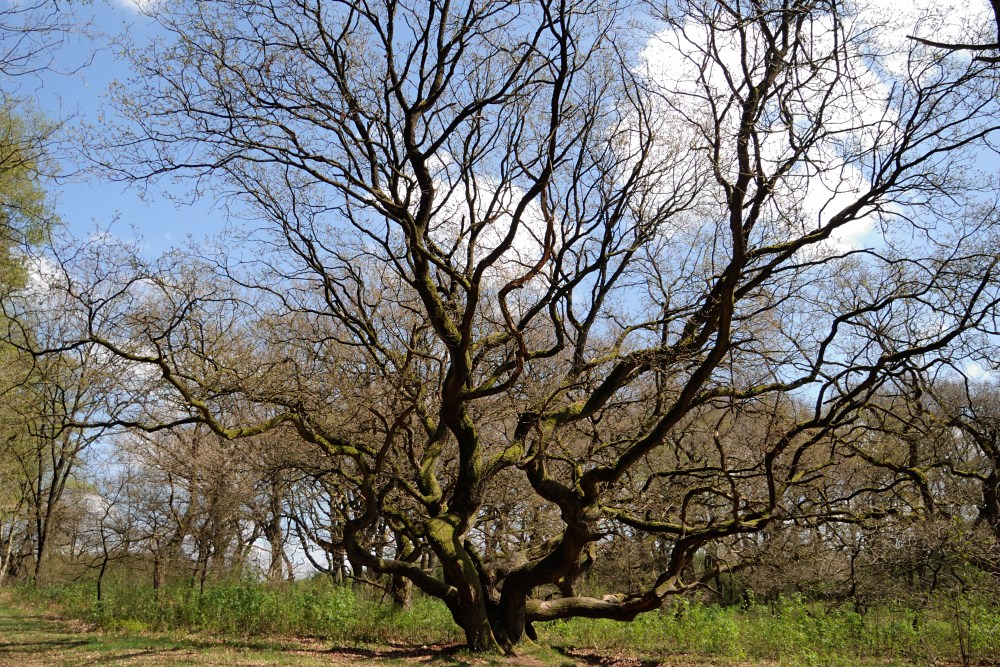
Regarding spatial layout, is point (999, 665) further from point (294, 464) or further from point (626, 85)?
point (294, 464)

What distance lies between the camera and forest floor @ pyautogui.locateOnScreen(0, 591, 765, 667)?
29.7 ft

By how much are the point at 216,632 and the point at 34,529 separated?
57.8ft

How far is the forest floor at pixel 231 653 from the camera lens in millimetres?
9055

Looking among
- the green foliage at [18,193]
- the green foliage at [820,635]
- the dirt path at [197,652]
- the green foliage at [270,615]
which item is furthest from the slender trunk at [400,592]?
the green foliage at [18,193]

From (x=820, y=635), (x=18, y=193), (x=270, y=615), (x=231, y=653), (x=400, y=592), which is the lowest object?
(x=820, y=635)

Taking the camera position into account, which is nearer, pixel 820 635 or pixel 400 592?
pixel 820 635

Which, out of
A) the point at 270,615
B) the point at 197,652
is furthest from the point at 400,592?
A: the point at 197,652

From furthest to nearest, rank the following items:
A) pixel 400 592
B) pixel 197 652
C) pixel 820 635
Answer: pixel 400 592 → pixel 820 635 → pixel 197 652

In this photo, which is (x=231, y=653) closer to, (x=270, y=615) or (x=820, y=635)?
(x=270, y=615)

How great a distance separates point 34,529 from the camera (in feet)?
82.6

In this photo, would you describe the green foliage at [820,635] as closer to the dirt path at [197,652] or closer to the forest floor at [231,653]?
the forest floor at [231,653]

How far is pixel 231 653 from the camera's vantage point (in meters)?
9.77

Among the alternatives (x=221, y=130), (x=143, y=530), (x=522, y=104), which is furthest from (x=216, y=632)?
(x=522, y=104)

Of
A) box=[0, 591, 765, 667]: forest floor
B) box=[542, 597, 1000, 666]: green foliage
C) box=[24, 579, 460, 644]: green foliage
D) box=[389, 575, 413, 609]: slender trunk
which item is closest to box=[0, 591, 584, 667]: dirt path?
box=[0, 591, 765, 667]: forest floor
